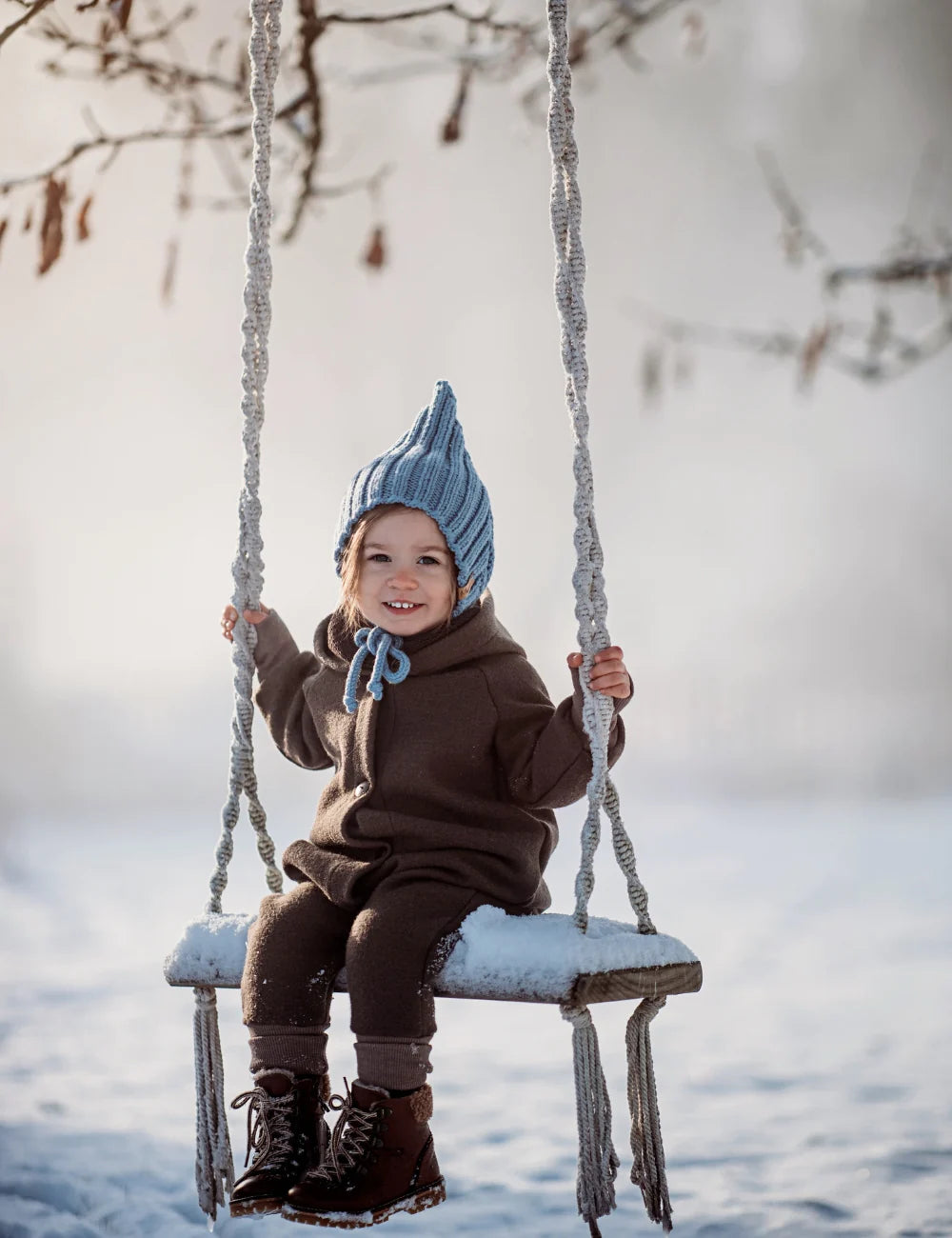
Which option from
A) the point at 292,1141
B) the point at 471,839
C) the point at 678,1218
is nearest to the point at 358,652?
the point at 471,839

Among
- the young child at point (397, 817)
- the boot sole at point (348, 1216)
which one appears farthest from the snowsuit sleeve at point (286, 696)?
the boot sole at point (348, 1216)

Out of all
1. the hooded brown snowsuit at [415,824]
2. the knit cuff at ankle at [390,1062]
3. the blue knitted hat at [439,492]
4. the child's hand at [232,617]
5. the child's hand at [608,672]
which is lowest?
the knit cuff at ankle at [390,1062]

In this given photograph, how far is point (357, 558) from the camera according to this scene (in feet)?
5.48

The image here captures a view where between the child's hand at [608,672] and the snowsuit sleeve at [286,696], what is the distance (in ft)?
1.45

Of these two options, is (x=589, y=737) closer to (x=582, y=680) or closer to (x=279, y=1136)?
(x=582, y=680)

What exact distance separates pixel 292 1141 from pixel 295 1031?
0.12 meters

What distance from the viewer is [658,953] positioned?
4.90ft

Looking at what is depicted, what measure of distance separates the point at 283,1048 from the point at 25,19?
1714 mm

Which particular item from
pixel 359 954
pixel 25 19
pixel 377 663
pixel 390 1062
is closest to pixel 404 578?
pixel 377 663

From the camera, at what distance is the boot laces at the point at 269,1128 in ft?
4.79

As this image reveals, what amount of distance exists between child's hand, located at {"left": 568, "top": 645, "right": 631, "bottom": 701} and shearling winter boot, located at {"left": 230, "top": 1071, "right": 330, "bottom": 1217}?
57 cm

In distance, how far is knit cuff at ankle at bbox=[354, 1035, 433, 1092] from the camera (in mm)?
1437

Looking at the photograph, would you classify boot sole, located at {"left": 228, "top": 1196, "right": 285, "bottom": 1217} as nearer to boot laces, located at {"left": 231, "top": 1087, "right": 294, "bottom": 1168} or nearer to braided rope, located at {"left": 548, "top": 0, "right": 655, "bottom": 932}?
boot laces, located at {"left": 231, "top": 1087, "right": 294, "bottom": 1168}

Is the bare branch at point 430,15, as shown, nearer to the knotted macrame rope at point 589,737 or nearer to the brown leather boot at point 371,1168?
the knotted macrame rope at point 589,737
